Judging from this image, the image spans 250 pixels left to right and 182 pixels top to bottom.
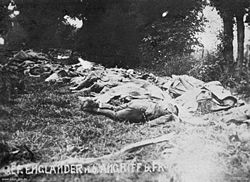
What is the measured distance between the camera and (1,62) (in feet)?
11.4

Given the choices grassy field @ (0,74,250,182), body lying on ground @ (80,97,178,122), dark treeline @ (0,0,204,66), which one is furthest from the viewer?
dark treeline @ (0,0,204,66)

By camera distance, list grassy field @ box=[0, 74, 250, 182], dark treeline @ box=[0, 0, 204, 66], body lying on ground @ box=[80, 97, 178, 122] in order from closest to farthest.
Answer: grassy field @ box=[0, 74, 250, 182], body lying on ground @ box=[80, 97, 178, 122], dark treeline @ box=[0, 0, 204, 66]

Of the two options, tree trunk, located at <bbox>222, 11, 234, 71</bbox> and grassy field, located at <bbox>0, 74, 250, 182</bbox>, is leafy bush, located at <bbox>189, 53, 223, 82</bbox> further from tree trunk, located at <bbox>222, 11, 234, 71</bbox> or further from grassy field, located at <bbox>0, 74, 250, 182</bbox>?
grassy field, located at <bbox>0, 74, 250, 182</bbox>

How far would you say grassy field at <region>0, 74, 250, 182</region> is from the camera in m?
2.89

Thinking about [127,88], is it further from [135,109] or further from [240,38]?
[240,38]

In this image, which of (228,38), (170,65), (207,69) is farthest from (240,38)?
(170,65)

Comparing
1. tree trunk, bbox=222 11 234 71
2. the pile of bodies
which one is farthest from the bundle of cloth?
tree trunk, bbox=222 11 234 71

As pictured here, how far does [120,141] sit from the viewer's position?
10.1 ft

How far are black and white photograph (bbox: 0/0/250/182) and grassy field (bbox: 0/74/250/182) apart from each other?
11 millimetres

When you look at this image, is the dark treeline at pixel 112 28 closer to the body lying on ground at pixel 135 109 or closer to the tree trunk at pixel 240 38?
the tree trunk at pixel 240 38

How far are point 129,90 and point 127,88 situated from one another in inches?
1.6

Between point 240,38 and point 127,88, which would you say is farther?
point 240,38

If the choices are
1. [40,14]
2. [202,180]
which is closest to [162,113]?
[202,180]

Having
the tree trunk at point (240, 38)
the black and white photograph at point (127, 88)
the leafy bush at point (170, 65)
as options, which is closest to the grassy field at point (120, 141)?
the black and white photograph at point (127, 88)
